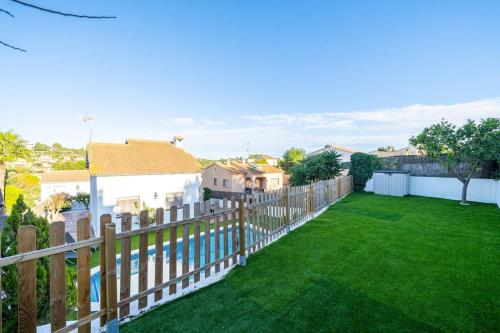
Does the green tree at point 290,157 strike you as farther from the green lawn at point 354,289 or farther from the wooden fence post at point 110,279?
the wooden fence post at point 110,279

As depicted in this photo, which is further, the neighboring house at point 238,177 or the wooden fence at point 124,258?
the neighboring house at point 238,177

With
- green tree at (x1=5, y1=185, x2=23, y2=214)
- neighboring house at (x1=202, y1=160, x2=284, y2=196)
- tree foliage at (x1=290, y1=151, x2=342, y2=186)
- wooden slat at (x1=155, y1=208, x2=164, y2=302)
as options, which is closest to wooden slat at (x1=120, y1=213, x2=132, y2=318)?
wooden slat at (x1=155, y1=208, x2=164, y2=302)

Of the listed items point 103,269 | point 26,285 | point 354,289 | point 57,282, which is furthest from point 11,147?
point 354,289

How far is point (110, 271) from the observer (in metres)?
2.56

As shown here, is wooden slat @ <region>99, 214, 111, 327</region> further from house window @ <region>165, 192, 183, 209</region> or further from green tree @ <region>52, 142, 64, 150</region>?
green tree @ <region>52, 142, 64, 150</region>

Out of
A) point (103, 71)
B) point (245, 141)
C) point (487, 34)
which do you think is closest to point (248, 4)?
point (103, 71)

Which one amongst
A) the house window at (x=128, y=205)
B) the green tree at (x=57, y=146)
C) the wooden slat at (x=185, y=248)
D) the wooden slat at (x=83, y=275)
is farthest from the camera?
the green tree at (x=57, y=146)

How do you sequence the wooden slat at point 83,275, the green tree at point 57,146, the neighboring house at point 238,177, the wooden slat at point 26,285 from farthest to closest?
the green tree at point 57,146 < the neighboring house at point 238,177 < the wooden slat at point 83,275 < the wooden slat at point 26,285

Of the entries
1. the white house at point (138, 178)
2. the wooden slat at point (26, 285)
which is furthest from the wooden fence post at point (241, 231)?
the white house at point (138, 178)

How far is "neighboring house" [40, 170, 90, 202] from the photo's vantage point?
27.6 m

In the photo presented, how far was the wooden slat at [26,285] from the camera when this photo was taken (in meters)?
1.87

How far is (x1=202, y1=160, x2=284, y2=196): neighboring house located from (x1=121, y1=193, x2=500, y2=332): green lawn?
77.4 ft

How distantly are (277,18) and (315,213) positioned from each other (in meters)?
8.95

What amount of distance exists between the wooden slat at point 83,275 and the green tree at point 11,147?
21487 millimetres
